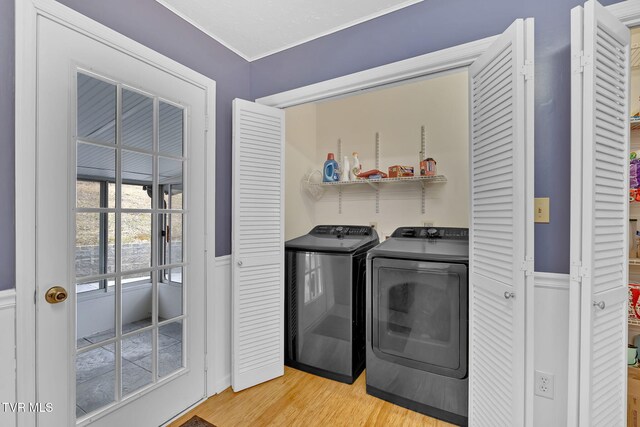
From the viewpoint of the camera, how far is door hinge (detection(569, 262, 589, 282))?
46.1 inches

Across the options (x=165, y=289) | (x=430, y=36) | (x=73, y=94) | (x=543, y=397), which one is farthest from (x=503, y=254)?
(x=73, y=94)

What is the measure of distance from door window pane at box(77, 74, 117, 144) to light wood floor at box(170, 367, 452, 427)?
1.63 metres

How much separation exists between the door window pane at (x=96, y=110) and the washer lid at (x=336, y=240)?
1379 millimetres

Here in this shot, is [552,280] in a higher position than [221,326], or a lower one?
higher

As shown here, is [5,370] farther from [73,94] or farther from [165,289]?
[73,94]

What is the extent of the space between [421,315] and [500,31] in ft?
5.24

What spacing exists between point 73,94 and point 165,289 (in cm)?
108

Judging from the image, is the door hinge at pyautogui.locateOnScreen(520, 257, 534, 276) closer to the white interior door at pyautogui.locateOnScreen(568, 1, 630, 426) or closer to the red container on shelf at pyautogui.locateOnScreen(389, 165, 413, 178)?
the white interior door at pyautogui.locateOnScreen(568, 1, 630, 426)

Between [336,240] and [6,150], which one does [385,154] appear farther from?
[6,150]

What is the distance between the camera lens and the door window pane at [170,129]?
5.65 ft

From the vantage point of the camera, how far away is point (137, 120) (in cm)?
160

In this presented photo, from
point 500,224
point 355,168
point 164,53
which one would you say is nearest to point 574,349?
point 500,224

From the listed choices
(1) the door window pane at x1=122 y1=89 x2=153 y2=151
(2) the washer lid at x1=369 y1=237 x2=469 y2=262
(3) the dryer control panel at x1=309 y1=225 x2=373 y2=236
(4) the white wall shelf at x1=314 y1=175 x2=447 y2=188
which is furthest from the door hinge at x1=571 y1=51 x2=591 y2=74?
(1) the door window pane at x1=122 y1=89 x2=153 y2=151

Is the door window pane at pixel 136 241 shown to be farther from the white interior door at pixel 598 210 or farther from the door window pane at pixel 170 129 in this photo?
the white interior door at pixel 598 210
